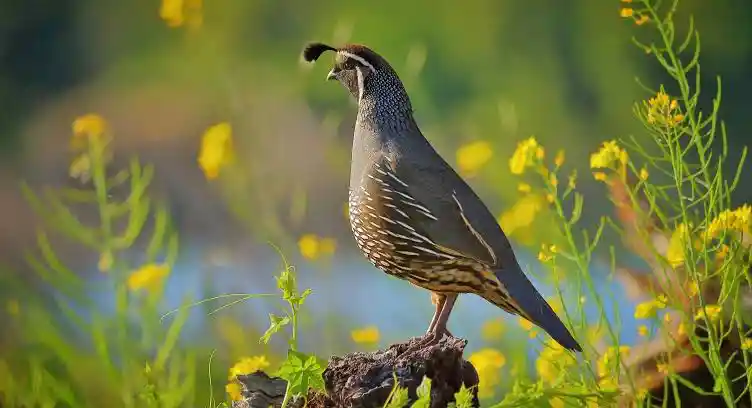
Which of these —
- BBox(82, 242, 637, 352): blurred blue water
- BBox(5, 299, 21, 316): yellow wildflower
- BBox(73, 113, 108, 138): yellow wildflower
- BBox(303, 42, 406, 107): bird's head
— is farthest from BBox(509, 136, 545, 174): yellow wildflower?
BBox(5, 299, 21, 316): yellow wildflower

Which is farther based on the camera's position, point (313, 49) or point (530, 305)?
point (313, 49)

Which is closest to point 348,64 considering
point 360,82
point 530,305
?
point 360,82

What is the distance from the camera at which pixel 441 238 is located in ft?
5.68

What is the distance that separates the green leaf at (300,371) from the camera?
4.75 ft

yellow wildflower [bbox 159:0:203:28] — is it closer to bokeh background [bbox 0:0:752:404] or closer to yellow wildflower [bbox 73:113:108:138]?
bokeh background [bbox 0:0:752:404]

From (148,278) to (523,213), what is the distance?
890 mm

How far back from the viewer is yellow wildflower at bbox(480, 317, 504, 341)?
2.21 meters

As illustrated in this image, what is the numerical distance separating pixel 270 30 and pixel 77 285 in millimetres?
777

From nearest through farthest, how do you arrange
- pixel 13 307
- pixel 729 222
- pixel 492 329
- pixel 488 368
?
pixel 729 222 < pixel 488 368 < pixel 492 329 < pixel 13 307

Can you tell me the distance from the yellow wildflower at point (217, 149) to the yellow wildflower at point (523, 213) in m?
0.70

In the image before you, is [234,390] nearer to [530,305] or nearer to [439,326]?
[439,326]

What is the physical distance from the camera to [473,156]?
7.39 feet

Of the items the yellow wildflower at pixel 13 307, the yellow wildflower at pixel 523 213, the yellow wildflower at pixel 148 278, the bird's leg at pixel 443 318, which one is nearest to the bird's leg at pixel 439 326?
the bird's leg at pixel 443 318

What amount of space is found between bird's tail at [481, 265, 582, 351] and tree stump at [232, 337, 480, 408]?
14cm
